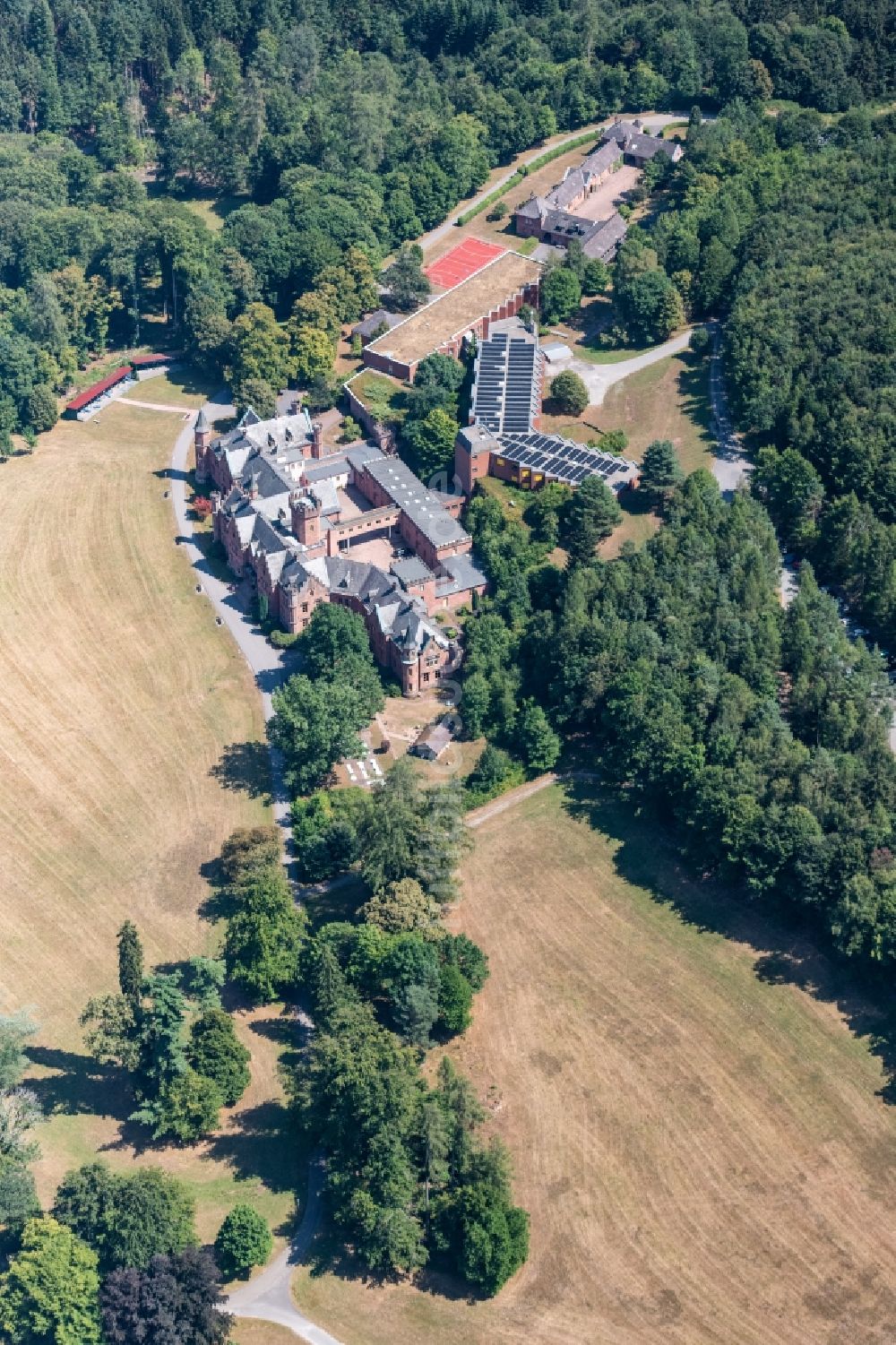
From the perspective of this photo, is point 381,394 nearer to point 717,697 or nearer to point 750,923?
point 717,697

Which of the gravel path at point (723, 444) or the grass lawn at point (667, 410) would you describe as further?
the grass lawn at point (667, 410)

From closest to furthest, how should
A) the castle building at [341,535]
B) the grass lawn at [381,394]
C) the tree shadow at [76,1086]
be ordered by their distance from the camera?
the tree shadow at [76,1086]
the castle building at [341,535]
the grass lawn at [381,394]

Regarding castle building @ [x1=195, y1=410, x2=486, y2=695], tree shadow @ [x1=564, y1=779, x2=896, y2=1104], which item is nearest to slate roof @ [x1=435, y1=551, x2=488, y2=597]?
castle building @ [x1=195, y1=410, x2=486, y2=695]

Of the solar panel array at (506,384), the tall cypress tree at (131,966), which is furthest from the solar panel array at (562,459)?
the tall cypress tree at (131,966)

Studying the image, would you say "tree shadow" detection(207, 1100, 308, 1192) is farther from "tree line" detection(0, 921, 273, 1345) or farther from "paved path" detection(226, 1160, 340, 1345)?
Answer: "paved path" detection(226, 1160, 340, 1345)

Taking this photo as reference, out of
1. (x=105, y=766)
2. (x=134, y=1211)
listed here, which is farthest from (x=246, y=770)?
(x=134, y=1211)

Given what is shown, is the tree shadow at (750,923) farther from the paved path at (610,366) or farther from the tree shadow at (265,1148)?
the paved path at (610,366)

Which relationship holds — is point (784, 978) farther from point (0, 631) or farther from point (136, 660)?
point (0, 631)
